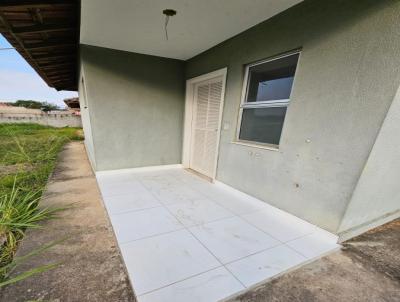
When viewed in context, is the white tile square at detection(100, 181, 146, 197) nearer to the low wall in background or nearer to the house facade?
the house facade

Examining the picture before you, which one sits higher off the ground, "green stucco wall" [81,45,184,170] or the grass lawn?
"green stucco wall" [81,45,184,170]

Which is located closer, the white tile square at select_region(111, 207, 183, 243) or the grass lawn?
the grass lawn

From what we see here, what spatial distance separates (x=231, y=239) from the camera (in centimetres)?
178

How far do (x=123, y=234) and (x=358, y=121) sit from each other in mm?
2479

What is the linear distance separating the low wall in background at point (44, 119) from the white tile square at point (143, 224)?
1539 centimetres

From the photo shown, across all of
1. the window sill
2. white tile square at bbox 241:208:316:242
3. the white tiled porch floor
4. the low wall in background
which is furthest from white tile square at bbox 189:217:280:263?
the low wall in background

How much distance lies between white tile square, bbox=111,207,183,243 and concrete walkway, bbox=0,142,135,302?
0.10 m

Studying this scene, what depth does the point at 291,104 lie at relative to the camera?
2.05m

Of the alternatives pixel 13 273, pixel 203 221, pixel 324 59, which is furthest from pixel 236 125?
pixel 13 273

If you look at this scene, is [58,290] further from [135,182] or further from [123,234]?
[135,182]

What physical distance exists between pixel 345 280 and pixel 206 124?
9.27 ft

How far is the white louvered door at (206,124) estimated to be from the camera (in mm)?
3213

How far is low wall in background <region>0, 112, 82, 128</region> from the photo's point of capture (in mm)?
12620

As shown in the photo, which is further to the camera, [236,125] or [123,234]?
[236,125]
